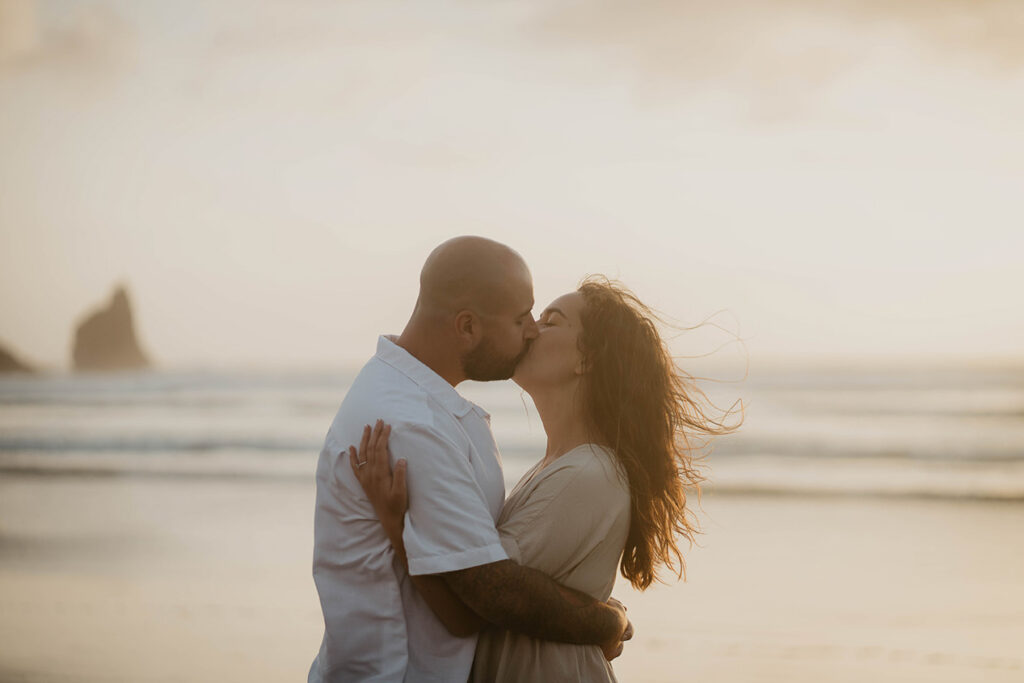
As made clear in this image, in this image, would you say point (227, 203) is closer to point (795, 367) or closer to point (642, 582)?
point (795, 367)

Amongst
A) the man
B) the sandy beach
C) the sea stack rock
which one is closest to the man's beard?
the man

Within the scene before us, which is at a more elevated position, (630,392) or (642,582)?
(630,392)

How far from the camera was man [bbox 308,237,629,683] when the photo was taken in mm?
2439

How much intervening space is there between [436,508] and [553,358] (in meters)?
0.78

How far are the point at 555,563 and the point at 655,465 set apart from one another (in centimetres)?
48

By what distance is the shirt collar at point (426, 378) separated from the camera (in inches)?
103

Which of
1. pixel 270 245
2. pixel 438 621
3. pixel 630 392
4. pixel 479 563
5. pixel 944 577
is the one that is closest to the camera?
pixel 479 563

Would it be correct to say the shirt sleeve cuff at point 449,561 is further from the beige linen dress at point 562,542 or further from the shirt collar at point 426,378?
the shirt collar at point 426,378

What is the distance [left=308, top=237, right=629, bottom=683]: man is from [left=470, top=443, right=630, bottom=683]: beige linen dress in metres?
0.06

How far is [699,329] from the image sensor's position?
10.8 ft

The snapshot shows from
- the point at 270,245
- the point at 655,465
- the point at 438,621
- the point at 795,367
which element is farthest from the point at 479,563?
the point at 795,367

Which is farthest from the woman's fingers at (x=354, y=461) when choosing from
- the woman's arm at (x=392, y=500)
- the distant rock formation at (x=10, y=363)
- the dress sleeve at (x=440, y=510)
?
the distant rock formation at (x=10, y=363)

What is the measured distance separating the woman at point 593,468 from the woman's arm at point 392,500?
0.04ft

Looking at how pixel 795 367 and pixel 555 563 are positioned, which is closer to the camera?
pixel 555 563
